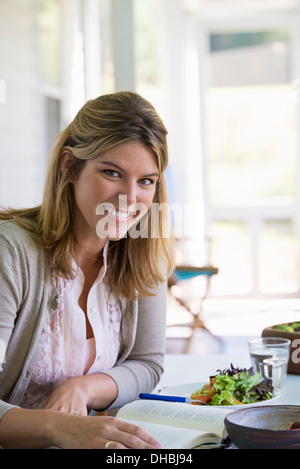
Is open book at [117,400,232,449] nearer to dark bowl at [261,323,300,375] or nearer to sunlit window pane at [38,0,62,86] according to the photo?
dark bowl at [261,323,300,375]

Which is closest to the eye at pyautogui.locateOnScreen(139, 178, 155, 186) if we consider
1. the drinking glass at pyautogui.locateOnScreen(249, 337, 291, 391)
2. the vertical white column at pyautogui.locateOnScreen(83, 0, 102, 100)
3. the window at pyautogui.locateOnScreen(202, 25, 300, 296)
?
the drinking glass at pyautogui.locateOnScreen(249, 337, 291, 391)

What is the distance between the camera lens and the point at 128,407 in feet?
4.21

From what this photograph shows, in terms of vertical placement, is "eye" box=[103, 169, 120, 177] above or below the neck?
above

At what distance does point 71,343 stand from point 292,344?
574 mm

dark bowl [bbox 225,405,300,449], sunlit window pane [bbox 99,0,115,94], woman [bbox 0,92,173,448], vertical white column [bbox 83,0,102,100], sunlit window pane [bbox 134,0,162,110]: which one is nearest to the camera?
Answer: dark bowl [bbox 225,405,300,449]

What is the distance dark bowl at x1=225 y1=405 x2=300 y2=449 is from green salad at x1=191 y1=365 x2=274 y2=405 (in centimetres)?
25

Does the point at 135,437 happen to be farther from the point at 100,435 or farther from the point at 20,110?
the point at 20,110

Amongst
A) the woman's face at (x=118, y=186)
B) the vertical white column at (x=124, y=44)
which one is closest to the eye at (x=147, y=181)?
Answer: the woman's face at (x=118, y=186)

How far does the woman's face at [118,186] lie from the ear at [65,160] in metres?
0.06

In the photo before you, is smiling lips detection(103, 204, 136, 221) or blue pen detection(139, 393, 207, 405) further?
smiling lips detection(103, 204, 136, 221)

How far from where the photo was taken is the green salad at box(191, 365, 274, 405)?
134cm

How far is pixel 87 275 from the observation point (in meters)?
1.66

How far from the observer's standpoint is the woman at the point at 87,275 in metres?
1.46
